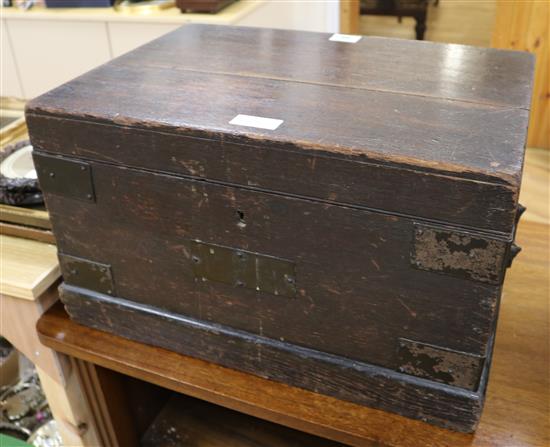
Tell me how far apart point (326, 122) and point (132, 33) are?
1534 millimetres

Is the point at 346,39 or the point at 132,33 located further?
the point at 132,33

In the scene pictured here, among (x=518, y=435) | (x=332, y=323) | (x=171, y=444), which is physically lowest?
(x=171, y=444)

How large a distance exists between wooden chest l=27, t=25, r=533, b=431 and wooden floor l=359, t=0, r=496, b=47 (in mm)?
3569

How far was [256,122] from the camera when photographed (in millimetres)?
703

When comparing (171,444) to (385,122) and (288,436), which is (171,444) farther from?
(385,122)

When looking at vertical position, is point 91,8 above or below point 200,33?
below

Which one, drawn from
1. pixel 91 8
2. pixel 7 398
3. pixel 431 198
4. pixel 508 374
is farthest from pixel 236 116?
pixel 91 8

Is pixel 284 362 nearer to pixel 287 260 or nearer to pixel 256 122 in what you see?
pixel 287 260

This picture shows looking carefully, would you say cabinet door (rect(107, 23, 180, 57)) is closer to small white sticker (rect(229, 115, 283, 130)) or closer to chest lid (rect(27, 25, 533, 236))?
chest lid (rect(27, 25, 533, 236))

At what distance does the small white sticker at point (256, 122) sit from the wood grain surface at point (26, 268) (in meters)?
0.44

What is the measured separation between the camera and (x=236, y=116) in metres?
0.72

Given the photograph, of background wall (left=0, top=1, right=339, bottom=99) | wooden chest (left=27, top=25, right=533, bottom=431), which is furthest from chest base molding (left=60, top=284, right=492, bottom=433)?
background wall (left=0, top=1, right=339, bottom=99)

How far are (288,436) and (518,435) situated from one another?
19.9 inches

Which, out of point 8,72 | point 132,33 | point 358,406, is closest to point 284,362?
point 358,406
